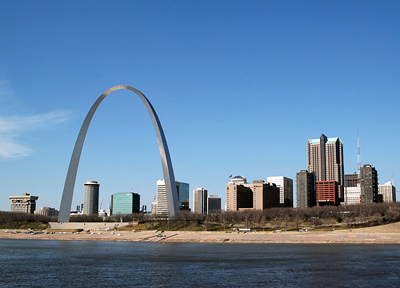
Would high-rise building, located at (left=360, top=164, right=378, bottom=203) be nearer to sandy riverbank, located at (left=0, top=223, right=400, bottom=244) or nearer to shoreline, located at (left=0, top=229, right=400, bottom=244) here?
sandy riverbank, located at (left=0, top=223, right=400, bottom=244)

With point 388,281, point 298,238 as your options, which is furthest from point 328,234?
point 388,281

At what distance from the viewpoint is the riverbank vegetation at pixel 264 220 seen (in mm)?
89000

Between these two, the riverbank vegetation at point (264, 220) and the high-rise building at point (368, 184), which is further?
the high-rise building at point (368, 184)

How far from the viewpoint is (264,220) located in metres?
102

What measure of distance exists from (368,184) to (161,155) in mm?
118634

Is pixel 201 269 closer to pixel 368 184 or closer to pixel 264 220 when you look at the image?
pixel 264 220

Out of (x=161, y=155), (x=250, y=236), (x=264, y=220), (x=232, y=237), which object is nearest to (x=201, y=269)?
(x=232, y=237)

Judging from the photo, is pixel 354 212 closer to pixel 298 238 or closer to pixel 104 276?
pixel 298 238

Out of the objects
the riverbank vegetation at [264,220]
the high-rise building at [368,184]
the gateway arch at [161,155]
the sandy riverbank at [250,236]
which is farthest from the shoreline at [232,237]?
the high-rise building at [368,184]

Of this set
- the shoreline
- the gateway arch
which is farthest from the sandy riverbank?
the gateway arch

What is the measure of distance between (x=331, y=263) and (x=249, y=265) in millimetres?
8011

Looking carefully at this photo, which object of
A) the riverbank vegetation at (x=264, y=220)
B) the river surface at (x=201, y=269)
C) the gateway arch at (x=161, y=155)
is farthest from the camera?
the riverbank vegetation at (x=264, y=220)

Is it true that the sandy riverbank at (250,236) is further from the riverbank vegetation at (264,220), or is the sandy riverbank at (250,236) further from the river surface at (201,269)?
the river surface at (201,269)

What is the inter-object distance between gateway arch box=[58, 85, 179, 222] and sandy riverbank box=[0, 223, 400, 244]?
20.2 ft
